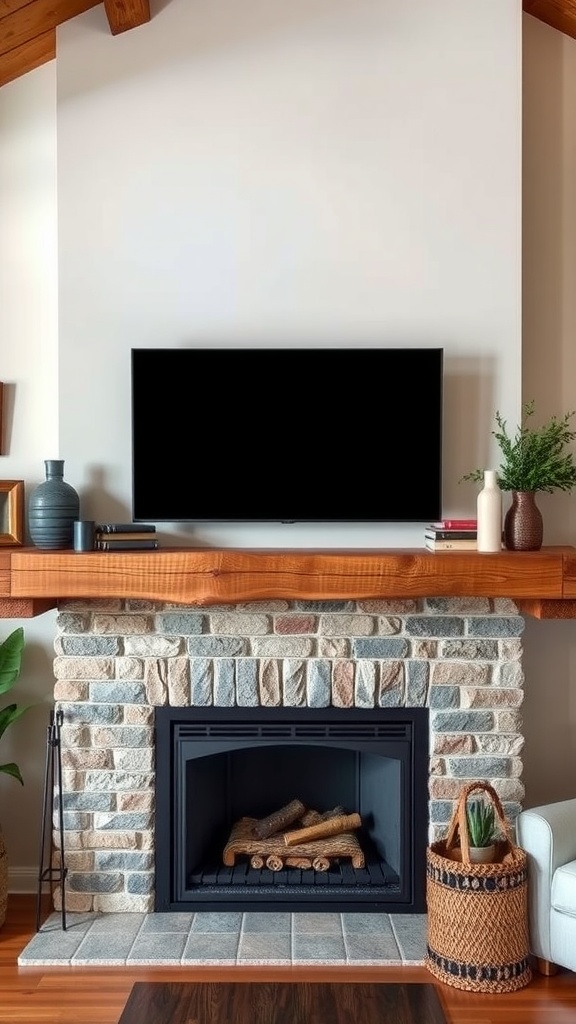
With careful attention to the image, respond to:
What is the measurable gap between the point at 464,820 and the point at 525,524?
0.92 meters

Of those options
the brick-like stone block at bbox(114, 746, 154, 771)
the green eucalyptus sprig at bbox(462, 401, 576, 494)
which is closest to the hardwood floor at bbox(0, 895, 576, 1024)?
the brick-like stone block at bbox(114, 746, 154, 771)

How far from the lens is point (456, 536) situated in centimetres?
296

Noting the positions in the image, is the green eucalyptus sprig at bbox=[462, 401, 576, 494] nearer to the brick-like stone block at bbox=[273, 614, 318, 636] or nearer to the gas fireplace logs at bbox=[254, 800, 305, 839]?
the brick-like stone block at bbox=[273, 614, 318, 636]

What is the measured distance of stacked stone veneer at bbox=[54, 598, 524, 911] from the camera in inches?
120

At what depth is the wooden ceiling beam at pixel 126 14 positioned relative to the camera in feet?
9.61

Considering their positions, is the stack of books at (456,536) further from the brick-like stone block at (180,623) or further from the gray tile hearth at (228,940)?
the gray tile hearth at (228,940)

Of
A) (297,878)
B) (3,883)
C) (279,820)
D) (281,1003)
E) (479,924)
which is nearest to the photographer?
(281,1003)

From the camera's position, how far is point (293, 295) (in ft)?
10.2

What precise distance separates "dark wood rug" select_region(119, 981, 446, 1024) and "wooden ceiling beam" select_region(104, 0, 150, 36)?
2931 mm

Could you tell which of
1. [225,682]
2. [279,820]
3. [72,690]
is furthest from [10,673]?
[279,820]

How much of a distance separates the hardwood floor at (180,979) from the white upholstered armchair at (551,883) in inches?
4.1

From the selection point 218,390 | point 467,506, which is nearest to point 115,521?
point 218,390

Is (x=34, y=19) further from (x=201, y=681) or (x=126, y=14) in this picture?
(x=201, y=681)

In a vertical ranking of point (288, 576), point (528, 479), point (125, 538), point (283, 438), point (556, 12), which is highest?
point (556, 12)
